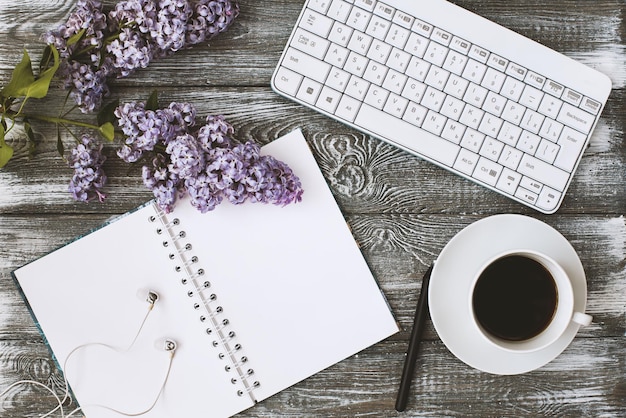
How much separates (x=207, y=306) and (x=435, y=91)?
421 mm

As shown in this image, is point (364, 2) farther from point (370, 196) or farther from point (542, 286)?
point (542, 286)

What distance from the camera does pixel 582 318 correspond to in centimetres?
77

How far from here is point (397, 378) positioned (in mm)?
881

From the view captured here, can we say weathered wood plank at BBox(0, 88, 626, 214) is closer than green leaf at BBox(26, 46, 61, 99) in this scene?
No

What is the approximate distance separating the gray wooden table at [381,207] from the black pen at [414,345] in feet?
0.05

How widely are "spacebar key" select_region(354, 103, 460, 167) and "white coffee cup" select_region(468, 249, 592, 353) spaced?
0.16 m

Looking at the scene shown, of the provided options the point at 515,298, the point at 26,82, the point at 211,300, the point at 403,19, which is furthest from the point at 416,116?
the point at 26,82

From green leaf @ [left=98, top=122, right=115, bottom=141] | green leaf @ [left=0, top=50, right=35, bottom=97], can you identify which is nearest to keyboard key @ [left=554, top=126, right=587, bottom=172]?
green leaf @ [left=98, top=122, right=115, bottom=141]

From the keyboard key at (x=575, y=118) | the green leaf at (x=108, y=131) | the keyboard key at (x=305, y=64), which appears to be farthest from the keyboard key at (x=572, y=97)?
the green leaf at (x=108, y=131)

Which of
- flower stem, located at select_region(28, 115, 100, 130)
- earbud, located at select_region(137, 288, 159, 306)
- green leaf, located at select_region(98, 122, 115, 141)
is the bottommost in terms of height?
earbud, located at select_region(137, 288, 159, 306)

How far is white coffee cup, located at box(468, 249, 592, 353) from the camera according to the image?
791 millimetres

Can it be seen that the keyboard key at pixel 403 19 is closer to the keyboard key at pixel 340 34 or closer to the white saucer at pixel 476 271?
the keyboard key at pixel 340 34

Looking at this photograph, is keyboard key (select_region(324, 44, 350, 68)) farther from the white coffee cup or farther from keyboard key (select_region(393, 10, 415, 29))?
the white coffee cup

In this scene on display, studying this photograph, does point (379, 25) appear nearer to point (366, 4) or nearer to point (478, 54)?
point (366, 4)
